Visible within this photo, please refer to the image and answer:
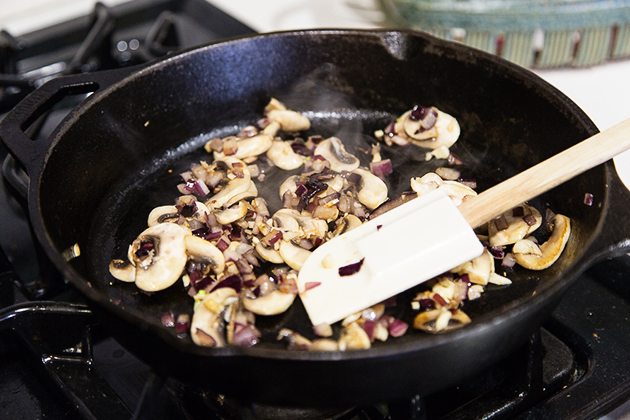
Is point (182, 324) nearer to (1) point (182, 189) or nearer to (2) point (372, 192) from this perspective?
(1) point (182, 189)

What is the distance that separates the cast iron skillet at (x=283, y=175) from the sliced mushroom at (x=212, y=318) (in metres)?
0.05

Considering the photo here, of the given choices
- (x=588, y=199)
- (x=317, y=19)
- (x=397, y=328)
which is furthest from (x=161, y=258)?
(x=317, y=19)

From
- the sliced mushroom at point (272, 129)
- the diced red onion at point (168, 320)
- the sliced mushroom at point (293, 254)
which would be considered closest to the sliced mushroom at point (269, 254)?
the sliced mushroom at point (293, 254)

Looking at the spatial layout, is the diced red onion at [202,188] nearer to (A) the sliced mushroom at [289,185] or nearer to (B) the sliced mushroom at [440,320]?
(A) the sliced mushroom at [289,185]

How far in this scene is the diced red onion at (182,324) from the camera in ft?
3.46

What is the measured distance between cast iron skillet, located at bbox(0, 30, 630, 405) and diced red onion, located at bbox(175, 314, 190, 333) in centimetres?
2

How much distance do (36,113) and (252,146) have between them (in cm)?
55

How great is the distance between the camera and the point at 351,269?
41.2 inches

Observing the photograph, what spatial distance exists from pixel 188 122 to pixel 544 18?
47.9 inches

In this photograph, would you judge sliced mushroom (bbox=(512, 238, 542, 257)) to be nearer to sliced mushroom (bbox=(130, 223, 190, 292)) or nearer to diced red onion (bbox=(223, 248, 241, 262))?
diced red onion (bbox=(223, 248, 241, 262))

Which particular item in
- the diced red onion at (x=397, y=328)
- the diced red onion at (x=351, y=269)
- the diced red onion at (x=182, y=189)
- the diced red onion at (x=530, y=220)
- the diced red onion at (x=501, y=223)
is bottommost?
the diced red onion at (x=397, y=328)

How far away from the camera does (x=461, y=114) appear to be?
1529 mm

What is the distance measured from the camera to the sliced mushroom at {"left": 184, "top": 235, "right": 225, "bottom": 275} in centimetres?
116

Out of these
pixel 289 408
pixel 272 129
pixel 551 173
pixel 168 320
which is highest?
pixel 551 173
